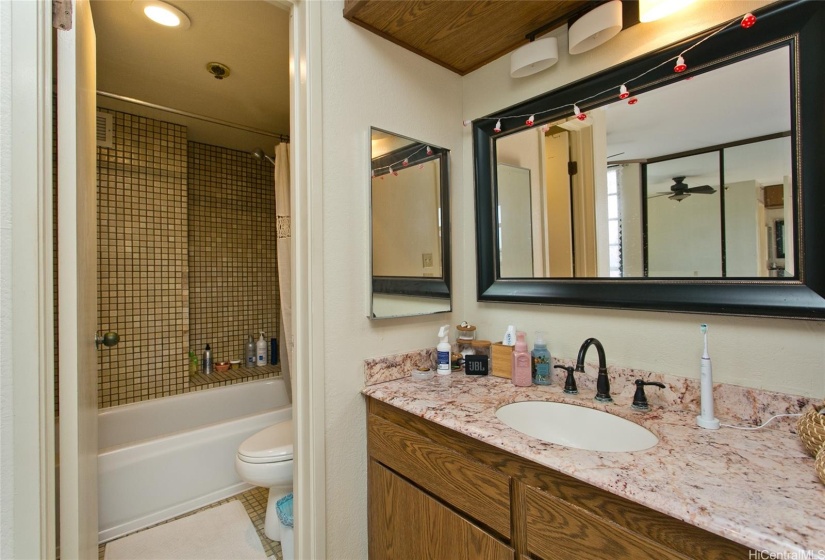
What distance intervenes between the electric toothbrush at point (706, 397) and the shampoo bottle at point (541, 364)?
441 mm

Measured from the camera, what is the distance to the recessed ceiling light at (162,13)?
141cm

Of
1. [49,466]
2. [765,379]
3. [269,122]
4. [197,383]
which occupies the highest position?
[269,122]

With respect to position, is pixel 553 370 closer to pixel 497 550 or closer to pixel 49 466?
pixel 497 550

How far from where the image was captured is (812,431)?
72cm

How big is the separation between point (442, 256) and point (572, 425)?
80cm

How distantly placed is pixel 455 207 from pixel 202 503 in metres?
2.08

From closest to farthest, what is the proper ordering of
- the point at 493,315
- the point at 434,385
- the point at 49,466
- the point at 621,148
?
1. the point at 49,466
2. the point at 621,148
3. the point at 434,385
4. the point at 493,315

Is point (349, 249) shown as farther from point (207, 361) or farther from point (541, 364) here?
point (207, 361)

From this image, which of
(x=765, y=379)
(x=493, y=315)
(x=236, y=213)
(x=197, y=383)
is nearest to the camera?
(x=765, y=379)

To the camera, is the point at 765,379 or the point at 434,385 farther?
the point at 434,385

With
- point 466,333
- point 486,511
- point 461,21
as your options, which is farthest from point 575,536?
point 461,21

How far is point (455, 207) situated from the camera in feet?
5.33

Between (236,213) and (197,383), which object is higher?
(236,213)

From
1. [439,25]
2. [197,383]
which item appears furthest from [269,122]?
[197,383]
